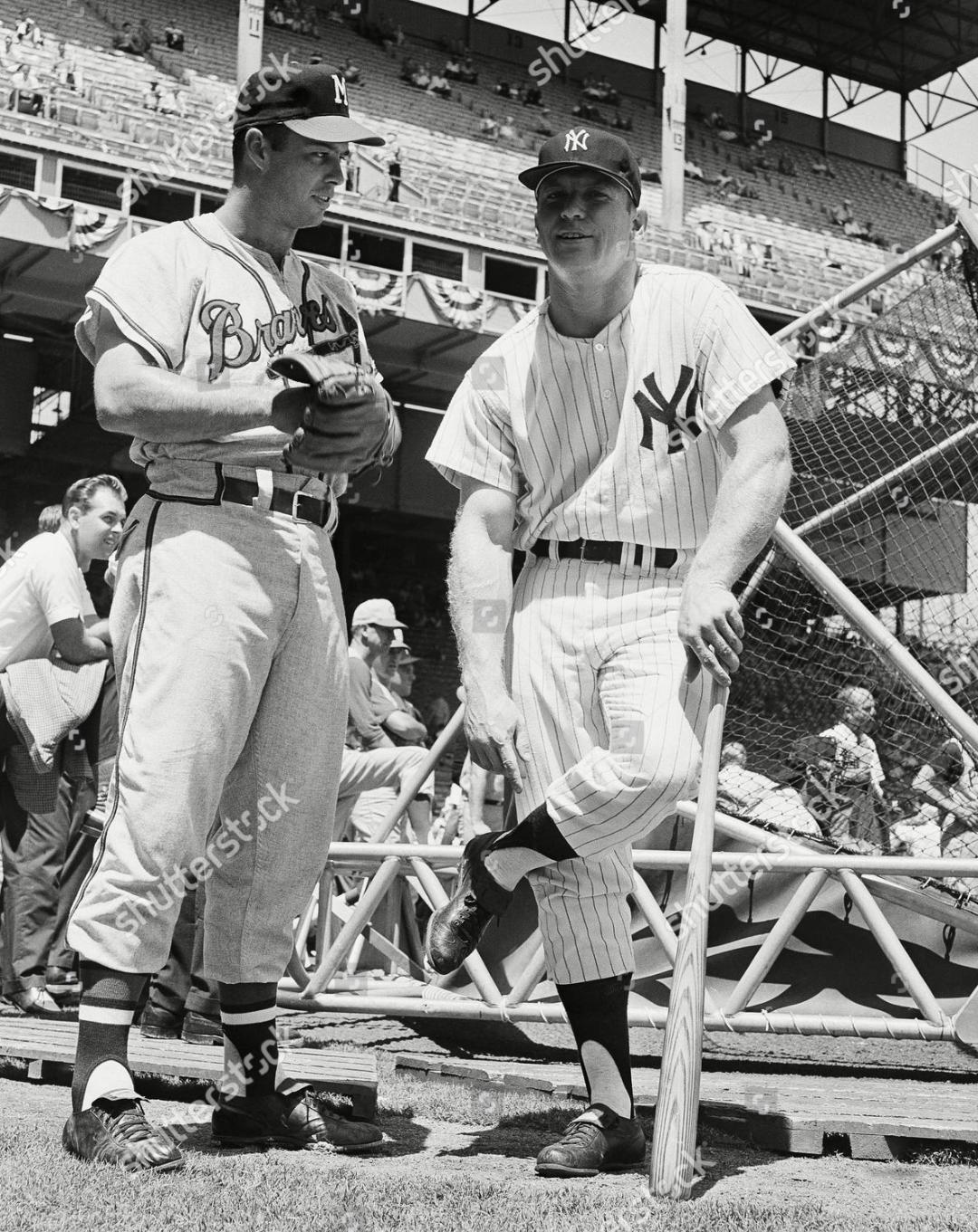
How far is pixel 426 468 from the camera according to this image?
25.8 m

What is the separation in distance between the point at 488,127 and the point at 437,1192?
112ft

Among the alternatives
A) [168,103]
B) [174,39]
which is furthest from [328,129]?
[174,39]

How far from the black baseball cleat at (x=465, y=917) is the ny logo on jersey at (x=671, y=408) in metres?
0.99

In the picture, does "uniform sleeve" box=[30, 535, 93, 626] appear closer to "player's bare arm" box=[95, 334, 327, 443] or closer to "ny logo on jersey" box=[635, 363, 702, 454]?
"player's bare arm" box=[95, 334, 327, 443]

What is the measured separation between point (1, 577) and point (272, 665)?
2.72m

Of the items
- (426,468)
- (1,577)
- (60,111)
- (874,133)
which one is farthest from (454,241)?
(874,133)

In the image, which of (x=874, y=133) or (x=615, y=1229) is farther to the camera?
(x=874, y=133)

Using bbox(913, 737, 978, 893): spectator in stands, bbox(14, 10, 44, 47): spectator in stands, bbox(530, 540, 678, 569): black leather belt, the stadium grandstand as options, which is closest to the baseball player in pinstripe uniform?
bbox(530, 540, 678, 569): black leather belt

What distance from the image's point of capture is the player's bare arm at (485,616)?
3164 millimetres

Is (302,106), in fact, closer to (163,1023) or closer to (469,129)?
(163,1023)

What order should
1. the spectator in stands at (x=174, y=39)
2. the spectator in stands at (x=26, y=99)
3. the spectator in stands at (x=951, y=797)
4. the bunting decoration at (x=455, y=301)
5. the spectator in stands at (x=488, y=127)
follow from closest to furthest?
the spectator in stands at (x=951, y=797) < the spectator in stands at (x=26, y=99) < the bunting decoration at (x=455, y=301) < the spectator in stands at (x=174, y=39) < the spectator in stands at (x=488, y=127)

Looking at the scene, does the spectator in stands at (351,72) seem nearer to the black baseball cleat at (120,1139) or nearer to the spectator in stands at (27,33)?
the spectator in stands at (27,33)

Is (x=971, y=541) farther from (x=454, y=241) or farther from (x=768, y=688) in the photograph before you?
(x=454, y=241)

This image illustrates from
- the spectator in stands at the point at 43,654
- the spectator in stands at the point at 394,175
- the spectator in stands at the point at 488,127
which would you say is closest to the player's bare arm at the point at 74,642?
the spectator in stands at the point at 43,654
